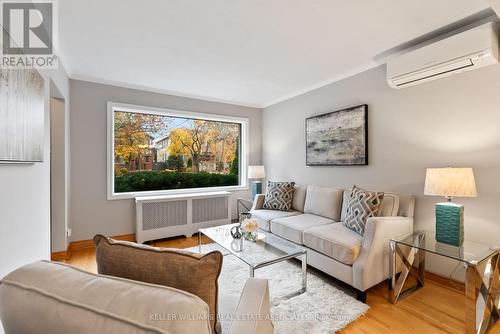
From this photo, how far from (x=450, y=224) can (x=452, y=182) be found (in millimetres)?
368

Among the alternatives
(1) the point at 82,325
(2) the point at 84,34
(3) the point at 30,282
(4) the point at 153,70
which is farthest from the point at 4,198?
(4) the point at 153,70

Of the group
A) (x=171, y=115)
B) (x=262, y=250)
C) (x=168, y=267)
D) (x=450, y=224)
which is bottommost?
(x=262, y=250)

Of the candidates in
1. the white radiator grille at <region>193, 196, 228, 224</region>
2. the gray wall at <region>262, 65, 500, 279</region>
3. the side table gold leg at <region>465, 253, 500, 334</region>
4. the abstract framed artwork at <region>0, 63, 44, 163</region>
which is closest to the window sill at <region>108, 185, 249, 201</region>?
the white radiator grille at <region>193, 196, 228, 224</region>

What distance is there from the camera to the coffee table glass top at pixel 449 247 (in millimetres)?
1662

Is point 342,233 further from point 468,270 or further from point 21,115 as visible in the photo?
point 21,115

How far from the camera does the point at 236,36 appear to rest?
219 cm

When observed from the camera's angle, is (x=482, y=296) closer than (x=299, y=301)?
Yes

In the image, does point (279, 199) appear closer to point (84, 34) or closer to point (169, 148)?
point (169, 148)

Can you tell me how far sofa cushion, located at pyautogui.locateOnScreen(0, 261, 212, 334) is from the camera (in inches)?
20.4

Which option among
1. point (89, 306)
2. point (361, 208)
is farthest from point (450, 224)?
point (89, 306)

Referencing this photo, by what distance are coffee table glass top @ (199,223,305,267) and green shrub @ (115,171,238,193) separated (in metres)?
1.69

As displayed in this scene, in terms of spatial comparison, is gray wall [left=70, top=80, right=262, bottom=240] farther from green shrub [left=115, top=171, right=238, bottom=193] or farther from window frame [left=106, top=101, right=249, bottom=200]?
green shrub [left=115, top=171, right=238, bottom=193]

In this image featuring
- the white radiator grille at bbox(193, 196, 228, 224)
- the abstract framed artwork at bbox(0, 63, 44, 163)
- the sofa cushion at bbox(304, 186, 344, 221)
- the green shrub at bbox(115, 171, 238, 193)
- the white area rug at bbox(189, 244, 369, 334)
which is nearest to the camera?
the abstract framed artwork at bbox(0, 63, 44, 163)

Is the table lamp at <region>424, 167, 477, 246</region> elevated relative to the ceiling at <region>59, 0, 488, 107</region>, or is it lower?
lower
